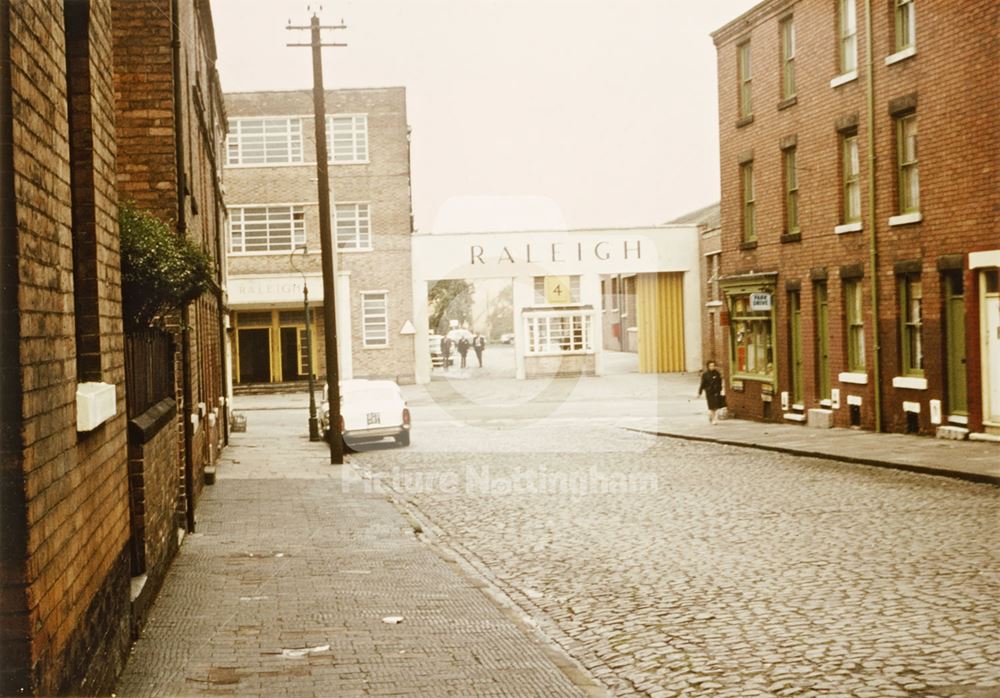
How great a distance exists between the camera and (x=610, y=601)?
945 centimetres

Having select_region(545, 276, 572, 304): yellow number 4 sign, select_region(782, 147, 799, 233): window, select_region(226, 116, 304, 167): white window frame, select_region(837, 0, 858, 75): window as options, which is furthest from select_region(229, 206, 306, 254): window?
select_region(837, 0, 858, 75): window

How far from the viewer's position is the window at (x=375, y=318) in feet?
168

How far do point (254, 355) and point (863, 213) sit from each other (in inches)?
1279

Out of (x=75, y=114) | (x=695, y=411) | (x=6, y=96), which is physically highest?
(x=75, y=114)

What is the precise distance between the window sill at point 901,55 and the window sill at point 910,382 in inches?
229

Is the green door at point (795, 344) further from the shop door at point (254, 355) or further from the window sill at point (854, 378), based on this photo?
the shop door at point (254, 355)

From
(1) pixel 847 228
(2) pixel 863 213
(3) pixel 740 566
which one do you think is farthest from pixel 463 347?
(3) pixel 740 566

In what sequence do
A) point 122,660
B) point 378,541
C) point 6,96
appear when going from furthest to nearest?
1. point 378,541
2. point 122,660
3. point 6,96

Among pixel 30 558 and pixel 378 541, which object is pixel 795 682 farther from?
pixel 378 541

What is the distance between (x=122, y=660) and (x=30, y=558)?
3.08m

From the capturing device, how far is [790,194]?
1096 inches

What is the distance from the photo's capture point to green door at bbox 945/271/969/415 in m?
21.3

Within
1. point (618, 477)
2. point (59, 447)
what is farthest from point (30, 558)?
point (618, 477)

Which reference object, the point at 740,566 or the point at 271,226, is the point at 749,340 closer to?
the point at 740,566
